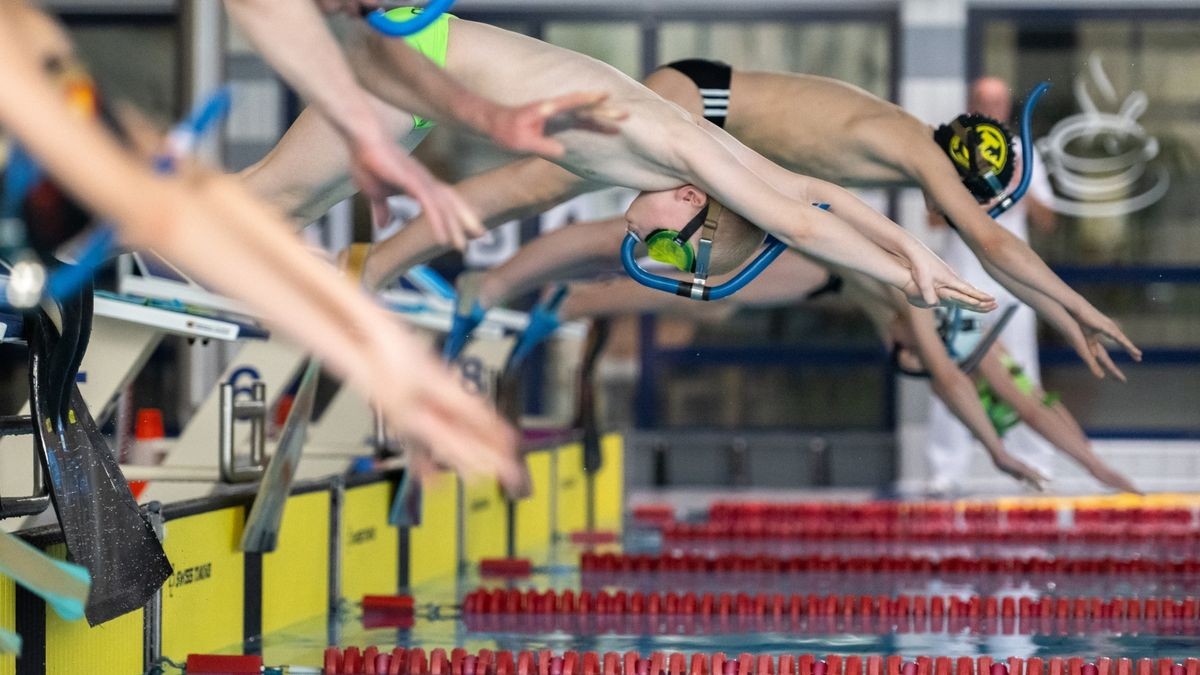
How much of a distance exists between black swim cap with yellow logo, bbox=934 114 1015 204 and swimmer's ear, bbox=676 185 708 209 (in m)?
1.32

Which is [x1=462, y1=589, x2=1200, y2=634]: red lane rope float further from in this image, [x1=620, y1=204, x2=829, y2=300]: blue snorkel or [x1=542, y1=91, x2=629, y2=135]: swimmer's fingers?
[x1=542, y1=91, x2=629, y2=135]: swimmer's fingers

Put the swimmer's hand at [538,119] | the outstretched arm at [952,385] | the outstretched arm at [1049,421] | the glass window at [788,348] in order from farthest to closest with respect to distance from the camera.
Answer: the glass window at [788,348], the outstretched arm at [1049,421], the outstretched arm at [952,385], the swimmer's hand at [538,119]

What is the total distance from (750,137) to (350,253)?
1.17 metres

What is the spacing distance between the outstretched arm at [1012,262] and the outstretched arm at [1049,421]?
5.36 ft

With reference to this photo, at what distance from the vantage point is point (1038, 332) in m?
11.4

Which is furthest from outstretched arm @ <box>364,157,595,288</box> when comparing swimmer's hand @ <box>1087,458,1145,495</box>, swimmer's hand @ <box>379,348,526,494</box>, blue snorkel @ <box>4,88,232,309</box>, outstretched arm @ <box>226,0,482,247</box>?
swimmer's hand @ <box>1087,458,1145,495</box>

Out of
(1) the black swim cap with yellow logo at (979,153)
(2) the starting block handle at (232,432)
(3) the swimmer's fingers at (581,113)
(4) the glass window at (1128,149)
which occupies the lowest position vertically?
(2) the starting block handle at (232,432)

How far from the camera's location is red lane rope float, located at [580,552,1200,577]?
6.05 metres

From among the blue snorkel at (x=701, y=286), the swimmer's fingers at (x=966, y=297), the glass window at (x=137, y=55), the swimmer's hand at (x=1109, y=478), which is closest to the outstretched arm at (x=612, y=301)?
the swimmer's hand at (x=1109, y=478)

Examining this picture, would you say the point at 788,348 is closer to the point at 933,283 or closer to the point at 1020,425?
the point at 1020,425

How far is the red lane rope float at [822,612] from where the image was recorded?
16.0 feet

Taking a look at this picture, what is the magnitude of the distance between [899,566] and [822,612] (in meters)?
1.22

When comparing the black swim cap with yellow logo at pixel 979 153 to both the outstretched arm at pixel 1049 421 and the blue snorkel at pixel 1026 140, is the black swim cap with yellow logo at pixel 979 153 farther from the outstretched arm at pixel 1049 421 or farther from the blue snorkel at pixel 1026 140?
the outstretched arm at pixel 1049 421

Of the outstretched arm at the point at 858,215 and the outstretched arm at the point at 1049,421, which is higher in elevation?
the outstretched arm at the point at 858,215
